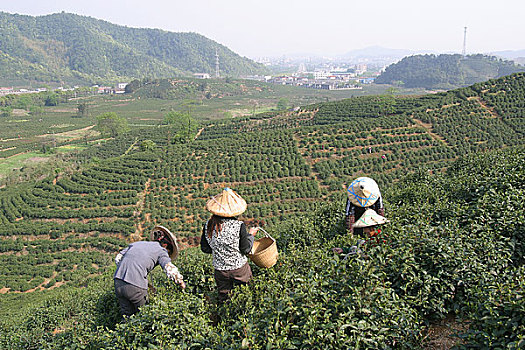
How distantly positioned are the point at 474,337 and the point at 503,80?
3828cm

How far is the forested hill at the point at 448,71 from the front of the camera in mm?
125812

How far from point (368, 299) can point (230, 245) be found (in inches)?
67.8

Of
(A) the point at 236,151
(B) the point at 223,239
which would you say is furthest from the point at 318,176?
(B) the point at 223,239

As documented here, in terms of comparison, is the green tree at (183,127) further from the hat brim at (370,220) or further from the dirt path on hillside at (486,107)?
the hat brim at (370,220)

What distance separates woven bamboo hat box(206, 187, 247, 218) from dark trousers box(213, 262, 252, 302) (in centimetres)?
75

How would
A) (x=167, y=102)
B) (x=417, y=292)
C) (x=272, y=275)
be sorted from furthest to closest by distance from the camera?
(x=167, y=102) → (x=272, y=275) → (x=417, y=292)

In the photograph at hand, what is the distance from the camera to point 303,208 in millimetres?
22203

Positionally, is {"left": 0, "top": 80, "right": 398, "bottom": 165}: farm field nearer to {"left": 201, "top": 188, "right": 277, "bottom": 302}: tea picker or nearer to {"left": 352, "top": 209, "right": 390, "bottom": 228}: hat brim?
{"left": 201, "top": 188, "right": 277, "bottom": 302}: tea picker

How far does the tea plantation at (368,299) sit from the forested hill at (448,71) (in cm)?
13466

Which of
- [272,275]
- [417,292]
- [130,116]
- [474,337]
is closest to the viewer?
[474,337]

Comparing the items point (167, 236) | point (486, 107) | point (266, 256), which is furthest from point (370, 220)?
point (486, 107)

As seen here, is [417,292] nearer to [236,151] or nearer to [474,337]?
[474,337]

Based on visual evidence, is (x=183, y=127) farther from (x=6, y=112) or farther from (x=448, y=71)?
(x=448, y=71)

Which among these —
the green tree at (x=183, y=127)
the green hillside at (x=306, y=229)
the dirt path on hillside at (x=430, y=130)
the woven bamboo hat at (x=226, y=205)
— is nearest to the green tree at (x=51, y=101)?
the green hillside at (x=306, y=229)
